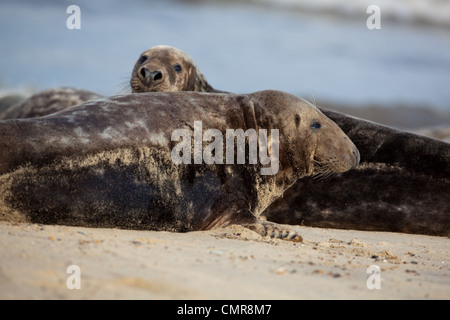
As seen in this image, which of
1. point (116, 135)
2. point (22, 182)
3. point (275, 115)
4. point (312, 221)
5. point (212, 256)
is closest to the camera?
point (212, 256)

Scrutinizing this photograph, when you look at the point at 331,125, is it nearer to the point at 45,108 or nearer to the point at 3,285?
the point at 3,285

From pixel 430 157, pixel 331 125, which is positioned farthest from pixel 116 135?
pixel 430 157

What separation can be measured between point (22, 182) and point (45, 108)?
4.35 metres

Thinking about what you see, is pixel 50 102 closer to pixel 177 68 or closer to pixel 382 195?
pixel 177 68

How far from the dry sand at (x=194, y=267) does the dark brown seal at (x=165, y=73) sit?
114 inches

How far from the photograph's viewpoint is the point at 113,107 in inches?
193

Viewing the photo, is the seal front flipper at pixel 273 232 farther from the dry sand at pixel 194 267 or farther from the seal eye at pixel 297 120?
the seal eye at pixel 297 120

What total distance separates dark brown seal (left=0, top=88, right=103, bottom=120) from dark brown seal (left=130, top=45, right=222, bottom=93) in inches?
39.9

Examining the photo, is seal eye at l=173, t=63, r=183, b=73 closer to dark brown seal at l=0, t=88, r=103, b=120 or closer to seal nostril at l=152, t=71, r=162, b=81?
seal nostril at l=152, t=71, r=162, b=81

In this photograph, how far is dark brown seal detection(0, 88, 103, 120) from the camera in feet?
27.4

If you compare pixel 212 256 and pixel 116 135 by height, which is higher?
pixel 116 135

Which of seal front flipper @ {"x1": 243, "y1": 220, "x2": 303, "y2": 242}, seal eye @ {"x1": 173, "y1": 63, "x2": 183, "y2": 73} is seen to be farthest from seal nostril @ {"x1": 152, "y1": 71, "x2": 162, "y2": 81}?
seal front flipper @ {"x1": 243, "y1": 220, "x2": 303, "y2": 242}

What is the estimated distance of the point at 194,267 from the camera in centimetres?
342

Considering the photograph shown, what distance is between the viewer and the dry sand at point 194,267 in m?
2.98
